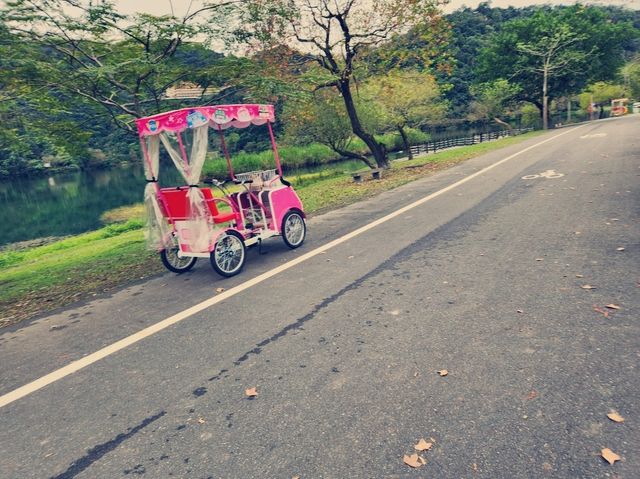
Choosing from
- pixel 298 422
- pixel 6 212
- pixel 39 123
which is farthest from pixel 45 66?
pixel 6 212

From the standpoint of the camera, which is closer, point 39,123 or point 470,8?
point 39,123

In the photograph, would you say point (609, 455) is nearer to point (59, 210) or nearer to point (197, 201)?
point (197, 201)

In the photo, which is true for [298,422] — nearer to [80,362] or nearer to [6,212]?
[80,362]

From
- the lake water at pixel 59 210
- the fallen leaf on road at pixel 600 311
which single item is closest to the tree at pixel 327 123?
the lake water at pixel 59 210

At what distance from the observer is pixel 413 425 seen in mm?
2869

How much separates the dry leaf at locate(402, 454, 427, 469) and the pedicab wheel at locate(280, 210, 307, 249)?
18.2 ft

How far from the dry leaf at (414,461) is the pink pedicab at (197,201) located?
183 inches

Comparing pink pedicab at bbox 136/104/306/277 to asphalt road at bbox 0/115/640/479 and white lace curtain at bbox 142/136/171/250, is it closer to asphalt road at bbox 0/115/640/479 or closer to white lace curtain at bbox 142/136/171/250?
white lace curtain at bbox 142/136/171/250

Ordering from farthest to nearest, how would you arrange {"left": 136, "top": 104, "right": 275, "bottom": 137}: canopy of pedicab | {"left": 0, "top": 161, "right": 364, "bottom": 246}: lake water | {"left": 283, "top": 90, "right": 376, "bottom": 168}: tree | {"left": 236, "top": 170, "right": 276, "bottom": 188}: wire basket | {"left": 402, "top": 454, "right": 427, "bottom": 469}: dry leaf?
{"left": 283, "top": 90, "right": 376, "bottom": 168}: tree → {"left": 0, "top": 161, "right": 364, "bottom": 246}: lake water → {"left": 236, "top": 170, "right": 276, "bottom": 188}: wire basket → {"left": 136, "top": 104, "right": 275, "bottom": 137}: canopy of pedicab → {"left": 402, "top": 454, "right": 427, "bottom": 469}: dry leaf

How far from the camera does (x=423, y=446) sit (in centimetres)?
268

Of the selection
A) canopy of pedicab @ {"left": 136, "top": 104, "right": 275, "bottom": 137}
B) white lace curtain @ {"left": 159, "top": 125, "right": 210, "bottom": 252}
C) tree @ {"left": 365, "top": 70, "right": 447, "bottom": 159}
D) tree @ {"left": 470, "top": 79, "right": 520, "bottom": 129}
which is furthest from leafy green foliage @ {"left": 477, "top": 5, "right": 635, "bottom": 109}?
white lace curtain @ {"left": 159, "top": 125, "right": 210, "bottom": 252}

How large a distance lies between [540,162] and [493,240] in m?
10.4

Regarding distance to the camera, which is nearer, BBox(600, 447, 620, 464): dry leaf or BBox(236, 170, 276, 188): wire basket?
BBox(600, 447, 620, 464): dry leaf

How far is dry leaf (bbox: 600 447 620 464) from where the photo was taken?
2.41m
